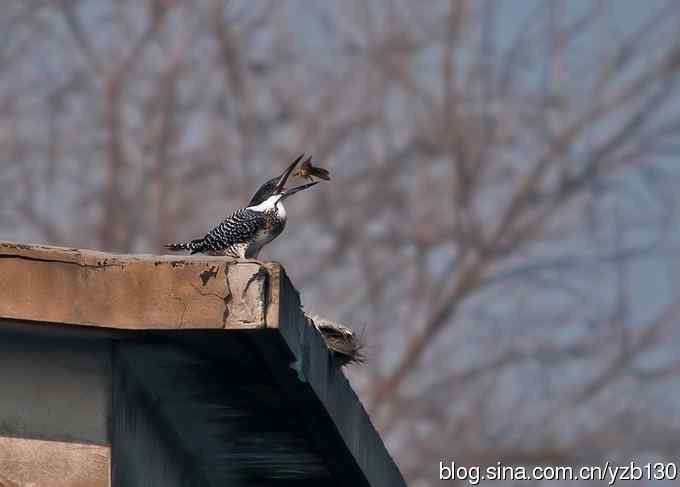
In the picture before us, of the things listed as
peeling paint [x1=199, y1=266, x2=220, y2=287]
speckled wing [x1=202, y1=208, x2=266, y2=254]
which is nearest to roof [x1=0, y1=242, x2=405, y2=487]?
peeling paint [x1=199, y1=266, x2=220, y2=287]

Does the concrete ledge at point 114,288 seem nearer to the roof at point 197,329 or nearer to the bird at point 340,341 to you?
the roof at point 197,329

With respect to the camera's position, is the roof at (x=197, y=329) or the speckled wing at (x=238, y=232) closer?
the roof at (x=197, y=329)

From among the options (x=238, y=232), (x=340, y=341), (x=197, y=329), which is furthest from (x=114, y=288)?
(x=238, y=232)

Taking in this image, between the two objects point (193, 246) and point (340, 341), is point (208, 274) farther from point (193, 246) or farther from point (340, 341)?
point (193, 246)

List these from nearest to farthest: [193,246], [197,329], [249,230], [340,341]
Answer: [197,329]
[340,341]
[249,230]
[193,246]

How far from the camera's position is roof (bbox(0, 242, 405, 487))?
4.51 m

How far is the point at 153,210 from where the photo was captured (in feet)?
79.0

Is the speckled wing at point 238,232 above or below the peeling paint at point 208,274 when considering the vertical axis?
above

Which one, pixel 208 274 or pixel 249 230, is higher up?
pixel 249 230

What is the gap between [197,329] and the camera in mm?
4512

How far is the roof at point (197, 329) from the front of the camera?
451 cm

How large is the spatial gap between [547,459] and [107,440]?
710 inches

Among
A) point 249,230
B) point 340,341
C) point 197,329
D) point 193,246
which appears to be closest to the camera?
point 197,329

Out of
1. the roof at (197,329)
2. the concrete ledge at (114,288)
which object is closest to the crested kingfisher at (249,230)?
the roof at (197,329)
